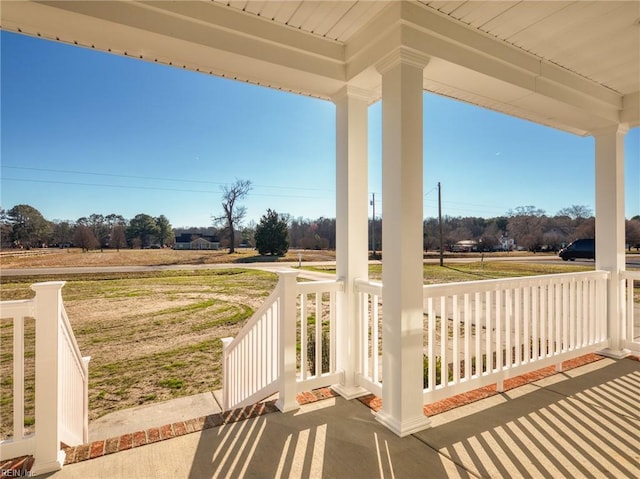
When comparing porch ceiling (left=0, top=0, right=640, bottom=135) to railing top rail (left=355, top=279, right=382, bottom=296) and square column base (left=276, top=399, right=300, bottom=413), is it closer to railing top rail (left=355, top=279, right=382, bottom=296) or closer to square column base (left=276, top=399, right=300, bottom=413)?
railing top rail (left=355, top=279, right=382, bottom=296)

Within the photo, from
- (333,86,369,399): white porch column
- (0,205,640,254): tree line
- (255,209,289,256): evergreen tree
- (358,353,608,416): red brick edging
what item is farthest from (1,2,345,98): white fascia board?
(358,353,608,416): red brick edging

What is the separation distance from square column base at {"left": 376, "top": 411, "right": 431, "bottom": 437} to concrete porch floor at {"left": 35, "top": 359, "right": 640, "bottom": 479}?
33 millimetres

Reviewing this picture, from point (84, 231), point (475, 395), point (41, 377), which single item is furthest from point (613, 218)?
point (84, 231)

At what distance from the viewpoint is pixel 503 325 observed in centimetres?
274

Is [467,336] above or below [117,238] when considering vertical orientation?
below

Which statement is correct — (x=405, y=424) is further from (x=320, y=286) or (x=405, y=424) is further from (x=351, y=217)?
(x=351, y=217)

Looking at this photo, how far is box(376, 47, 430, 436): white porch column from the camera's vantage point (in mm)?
1895

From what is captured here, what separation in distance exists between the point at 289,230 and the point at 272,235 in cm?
25

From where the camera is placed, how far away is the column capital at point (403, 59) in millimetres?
1840

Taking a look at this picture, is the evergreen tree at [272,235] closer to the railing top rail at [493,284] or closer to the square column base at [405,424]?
the railing top rail at [493,284]

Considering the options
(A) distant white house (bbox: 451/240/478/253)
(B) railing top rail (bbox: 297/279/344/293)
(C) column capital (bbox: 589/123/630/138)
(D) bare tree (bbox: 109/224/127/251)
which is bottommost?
(B) railing top rail (bbox: 297/279/344/293)

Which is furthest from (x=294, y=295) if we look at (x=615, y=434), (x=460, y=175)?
(x=460, y=175)

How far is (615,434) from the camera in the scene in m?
1.85

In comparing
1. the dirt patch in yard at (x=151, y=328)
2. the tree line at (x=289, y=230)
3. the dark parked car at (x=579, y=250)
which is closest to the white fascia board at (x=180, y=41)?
the tree line at (x=289, y=230)
